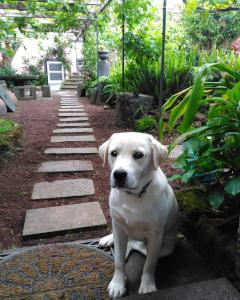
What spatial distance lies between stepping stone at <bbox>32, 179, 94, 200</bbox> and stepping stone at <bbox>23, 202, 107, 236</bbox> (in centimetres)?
27

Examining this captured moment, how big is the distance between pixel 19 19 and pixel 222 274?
874 cm

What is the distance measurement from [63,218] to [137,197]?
118 centimetres

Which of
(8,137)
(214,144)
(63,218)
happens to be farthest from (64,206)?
(8,137)

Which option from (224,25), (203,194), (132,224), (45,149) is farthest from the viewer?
(224,25)

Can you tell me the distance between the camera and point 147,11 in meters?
6.38

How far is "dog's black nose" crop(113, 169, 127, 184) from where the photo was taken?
1507 mm

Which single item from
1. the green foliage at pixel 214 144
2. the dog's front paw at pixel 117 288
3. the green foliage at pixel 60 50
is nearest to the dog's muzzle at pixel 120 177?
the green foliage at pixel 214 144

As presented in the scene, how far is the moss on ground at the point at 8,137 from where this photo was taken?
4120 millimetres

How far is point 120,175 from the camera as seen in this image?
1514 mm

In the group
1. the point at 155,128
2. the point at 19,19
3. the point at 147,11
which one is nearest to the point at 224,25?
the point at 147,11

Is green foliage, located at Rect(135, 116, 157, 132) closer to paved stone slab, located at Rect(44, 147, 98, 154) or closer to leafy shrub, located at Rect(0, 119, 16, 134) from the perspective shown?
paved stone slab, located at Rect(44, 147, 98, 154)

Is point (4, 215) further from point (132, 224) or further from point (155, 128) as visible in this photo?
point (155, 128)

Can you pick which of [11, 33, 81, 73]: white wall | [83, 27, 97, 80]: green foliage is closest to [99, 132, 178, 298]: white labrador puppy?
[83, 27, 97, 80]: green foliage

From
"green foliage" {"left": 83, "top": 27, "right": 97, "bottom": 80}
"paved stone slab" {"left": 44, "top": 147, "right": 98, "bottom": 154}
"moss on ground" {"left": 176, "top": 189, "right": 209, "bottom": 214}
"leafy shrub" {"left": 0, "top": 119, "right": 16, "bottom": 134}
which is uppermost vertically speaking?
"green foliage" {"left": 83, "top": 27, "right": 97, "bottom": 80}
